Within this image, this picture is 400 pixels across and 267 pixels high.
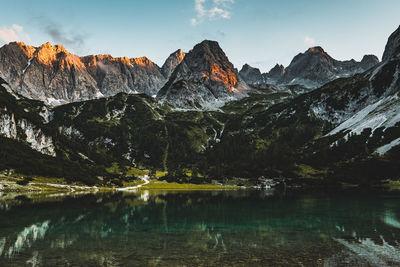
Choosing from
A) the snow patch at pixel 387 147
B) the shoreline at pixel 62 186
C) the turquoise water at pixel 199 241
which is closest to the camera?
the turquoise water at pixel 199 241

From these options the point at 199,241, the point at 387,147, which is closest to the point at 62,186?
the point at 199,241

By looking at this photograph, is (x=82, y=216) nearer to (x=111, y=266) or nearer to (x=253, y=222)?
(x=253, y=222)

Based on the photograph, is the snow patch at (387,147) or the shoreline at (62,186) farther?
the snow patch at (387,147)

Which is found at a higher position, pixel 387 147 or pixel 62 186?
pixel 387 147

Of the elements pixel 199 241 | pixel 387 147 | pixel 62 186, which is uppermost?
pixel 387 147

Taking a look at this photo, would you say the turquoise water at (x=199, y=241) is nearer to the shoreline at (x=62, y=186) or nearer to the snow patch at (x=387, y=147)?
the shoreline at (x=62, y=186)

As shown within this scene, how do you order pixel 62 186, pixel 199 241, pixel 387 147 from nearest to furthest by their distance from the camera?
pixel 199 241 → pixel 62 186 → pixel 387 147

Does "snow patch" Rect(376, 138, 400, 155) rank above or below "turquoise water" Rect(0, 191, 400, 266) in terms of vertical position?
above

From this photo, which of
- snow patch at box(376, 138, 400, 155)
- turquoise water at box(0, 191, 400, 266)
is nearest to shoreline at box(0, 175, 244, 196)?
turquoise water at box(0, 191, 400, 266)

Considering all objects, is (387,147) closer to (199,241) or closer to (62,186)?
(199,241)

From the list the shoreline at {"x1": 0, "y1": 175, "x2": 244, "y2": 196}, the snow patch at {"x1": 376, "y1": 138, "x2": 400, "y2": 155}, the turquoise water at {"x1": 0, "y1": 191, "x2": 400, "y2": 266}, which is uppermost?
the snow patch at {"x1": 376, "y1": 138, "x2": 400, "y2": 155}

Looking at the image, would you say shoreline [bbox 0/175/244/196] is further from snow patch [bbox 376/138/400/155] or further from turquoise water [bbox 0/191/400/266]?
snow patch [bbox 376/138/400/155]

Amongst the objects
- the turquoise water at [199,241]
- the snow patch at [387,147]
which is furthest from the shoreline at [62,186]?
the snow patch at [387,147]

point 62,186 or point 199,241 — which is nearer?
point 199,241
